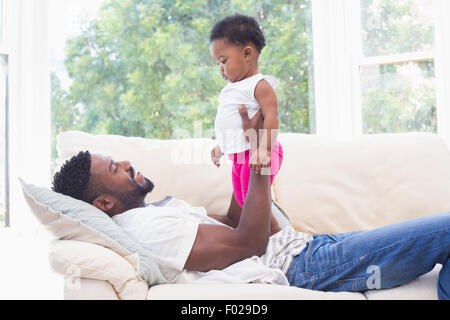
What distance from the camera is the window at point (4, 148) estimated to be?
2412 millimetres

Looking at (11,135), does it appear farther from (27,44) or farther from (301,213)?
(301,213)

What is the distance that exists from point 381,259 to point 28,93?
7.00ft

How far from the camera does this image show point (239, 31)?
128cm

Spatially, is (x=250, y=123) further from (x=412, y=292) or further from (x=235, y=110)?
(x=412, y=292)

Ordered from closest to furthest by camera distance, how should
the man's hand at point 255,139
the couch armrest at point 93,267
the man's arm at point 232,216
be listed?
the couch armrest at point 93,267 → the man's hand at point 255,139 → the man's arm at point 232,216

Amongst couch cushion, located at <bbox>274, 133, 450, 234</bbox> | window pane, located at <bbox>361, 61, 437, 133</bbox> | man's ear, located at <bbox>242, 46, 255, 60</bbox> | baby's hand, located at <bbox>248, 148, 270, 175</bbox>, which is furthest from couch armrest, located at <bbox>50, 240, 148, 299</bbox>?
window pane, located at <bbox>361, 61, 437, 133</bbox>

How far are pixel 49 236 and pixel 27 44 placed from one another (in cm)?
168

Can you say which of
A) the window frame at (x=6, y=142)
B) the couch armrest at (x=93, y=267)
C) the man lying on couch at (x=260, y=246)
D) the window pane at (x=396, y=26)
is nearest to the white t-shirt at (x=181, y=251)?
the man lying on couch at (x=260, y=246)

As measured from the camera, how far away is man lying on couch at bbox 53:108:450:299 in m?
1.20

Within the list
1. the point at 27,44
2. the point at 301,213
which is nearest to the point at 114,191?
the point at 301,213

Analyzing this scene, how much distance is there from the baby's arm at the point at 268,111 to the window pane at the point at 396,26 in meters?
1.49

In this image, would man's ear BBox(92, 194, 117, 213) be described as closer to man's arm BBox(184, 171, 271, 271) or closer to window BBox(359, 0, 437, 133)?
man's arm BBox(184, 171, 271, 271)

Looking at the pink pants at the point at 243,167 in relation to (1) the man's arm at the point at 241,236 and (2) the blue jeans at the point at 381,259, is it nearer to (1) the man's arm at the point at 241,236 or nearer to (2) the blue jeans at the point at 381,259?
(1) the man's arm at the point at 241,236

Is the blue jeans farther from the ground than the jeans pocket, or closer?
farther from the ground
